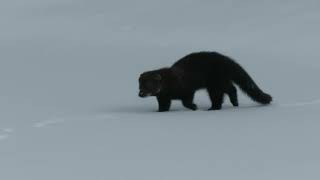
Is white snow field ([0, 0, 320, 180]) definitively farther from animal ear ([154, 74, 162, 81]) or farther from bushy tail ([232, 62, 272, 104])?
animal ear ([154, 74, 162, 81])

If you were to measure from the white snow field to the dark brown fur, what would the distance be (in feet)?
0.69

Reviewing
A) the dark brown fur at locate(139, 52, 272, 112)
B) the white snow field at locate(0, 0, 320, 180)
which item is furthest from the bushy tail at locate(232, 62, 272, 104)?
the white snow field at locate(0, 0, 320, 180)

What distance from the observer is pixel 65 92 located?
10.3 metres

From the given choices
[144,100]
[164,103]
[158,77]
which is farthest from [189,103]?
[144,100]

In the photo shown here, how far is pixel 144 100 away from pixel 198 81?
1065 millimetres

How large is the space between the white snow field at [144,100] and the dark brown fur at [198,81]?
0.69 ft

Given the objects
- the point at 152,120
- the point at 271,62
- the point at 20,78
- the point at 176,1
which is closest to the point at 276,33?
the point at 271,62

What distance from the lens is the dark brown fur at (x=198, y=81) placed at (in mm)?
9273

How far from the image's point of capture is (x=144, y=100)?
10.4 m

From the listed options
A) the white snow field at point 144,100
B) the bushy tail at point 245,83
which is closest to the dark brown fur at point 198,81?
the bushy tail at point 245,83

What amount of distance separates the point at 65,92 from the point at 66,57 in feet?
10.4

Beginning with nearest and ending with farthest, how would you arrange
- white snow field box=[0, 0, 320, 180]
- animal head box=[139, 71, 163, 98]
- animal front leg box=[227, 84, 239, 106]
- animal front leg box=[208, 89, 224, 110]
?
white snow field box=[0, 0, 320, 180] → animal head box=[139, 71, 163, 98] → animal front leg box=[208, 89, 224, 110] → animal front leg box=[227, 84, 239, 106]

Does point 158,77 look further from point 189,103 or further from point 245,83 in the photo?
point 245,83

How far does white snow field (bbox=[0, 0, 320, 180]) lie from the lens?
226 inches
